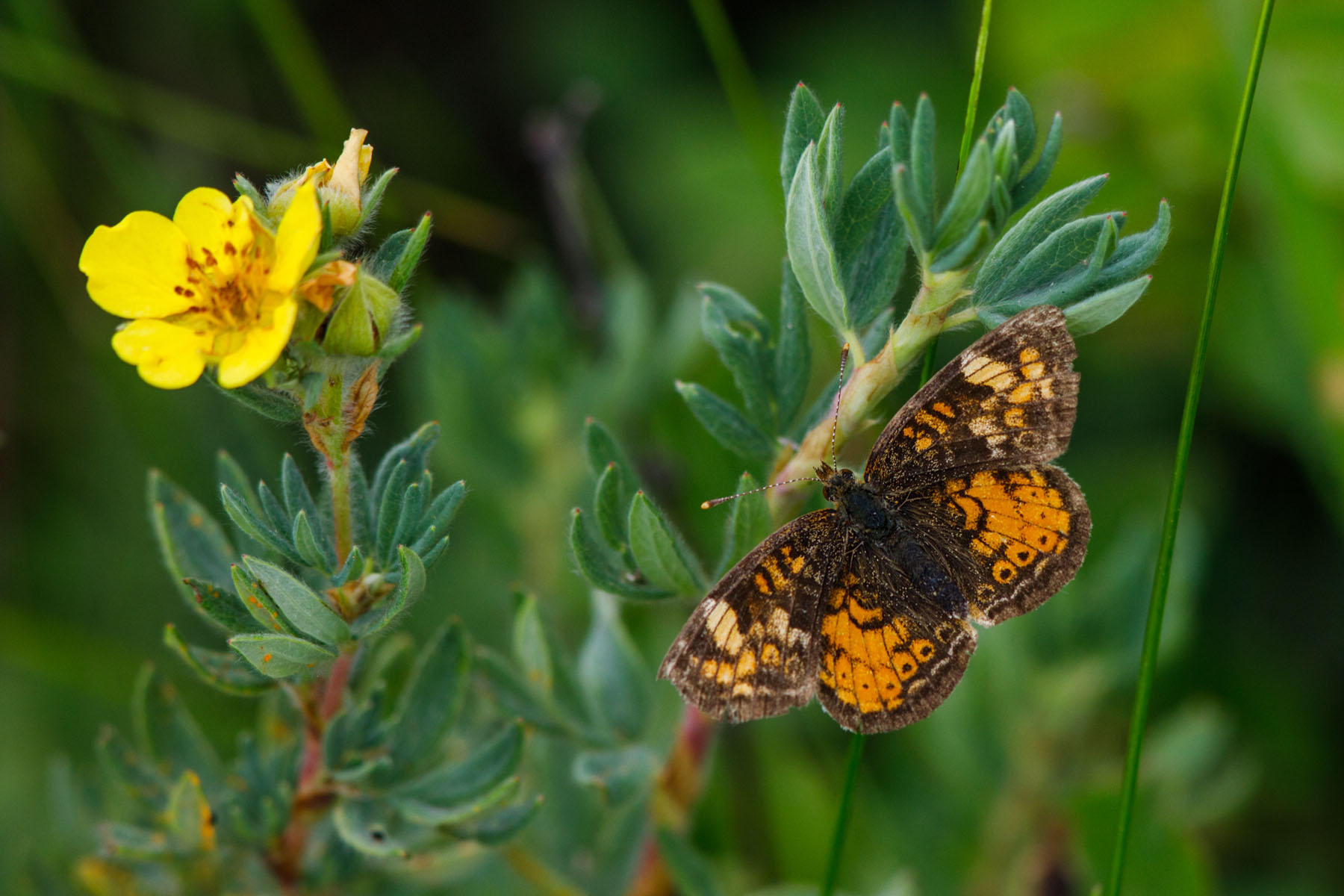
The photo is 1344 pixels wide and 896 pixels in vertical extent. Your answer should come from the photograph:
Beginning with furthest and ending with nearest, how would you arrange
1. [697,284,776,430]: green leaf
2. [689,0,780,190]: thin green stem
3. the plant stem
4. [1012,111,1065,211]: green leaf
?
1. [689,0,780,190]: thin green stem
2. [697,284,776,430]: green leaf
3. the plant stem
4. [1012,111,1065,211]: green leaf

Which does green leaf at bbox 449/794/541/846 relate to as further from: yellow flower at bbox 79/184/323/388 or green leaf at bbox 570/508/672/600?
yellow flower at bbox 79/184/323/388

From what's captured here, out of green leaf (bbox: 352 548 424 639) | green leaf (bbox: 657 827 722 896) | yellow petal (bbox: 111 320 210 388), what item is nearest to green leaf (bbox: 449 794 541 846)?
green leaf (bbox: 657 827 722 896)

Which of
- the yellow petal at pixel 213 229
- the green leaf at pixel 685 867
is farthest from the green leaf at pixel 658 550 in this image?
the yellow petal at pixel 213 229

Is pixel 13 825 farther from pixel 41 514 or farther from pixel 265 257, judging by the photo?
pixel 265 257

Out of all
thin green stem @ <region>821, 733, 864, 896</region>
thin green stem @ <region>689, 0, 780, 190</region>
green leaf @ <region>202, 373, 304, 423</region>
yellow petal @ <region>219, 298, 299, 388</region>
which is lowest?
thin green stem @ <region>821, 733, 864, 896</region>

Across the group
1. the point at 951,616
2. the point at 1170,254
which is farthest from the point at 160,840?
the point at 1170,254

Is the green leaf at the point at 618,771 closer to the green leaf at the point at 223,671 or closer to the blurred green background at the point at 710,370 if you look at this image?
the blurred green background at the point at 710,370

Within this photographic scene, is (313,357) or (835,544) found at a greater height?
(313,357)
